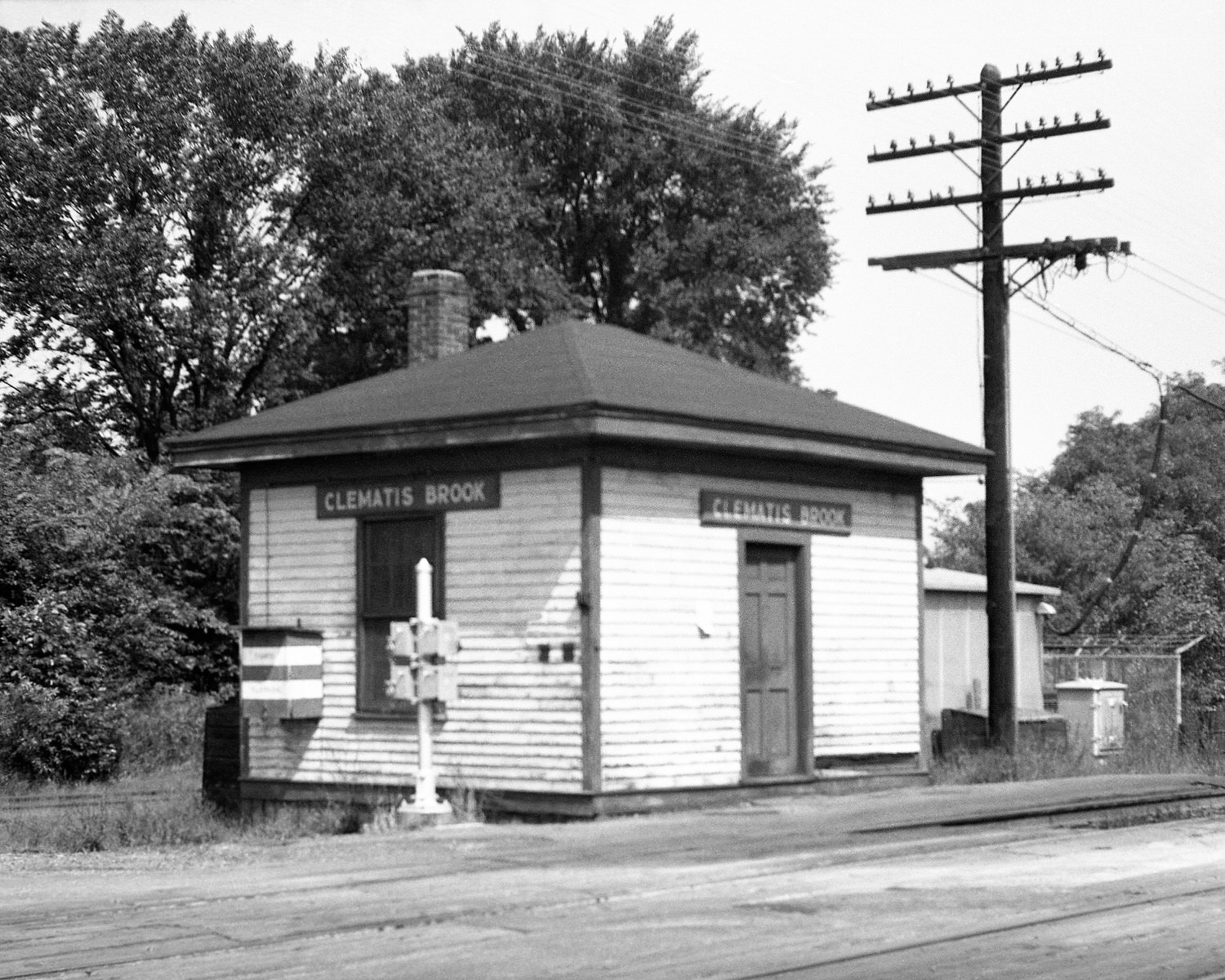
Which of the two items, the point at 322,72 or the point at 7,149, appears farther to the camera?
the point at 322,72

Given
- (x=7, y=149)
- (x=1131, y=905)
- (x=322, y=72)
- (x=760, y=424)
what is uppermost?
(x=322, y=72)

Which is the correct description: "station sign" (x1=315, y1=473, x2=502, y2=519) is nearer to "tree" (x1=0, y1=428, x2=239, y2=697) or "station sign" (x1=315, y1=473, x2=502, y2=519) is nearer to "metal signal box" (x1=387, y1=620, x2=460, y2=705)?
"metal signal box" (x1=387, y1=620, x2=460, y2=705)

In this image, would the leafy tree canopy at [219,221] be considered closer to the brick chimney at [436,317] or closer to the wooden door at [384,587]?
the brick chimney at [436,317]

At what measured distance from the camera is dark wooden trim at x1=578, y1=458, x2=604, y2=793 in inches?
650

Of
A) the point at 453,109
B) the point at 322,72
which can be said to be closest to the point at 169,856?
the point at 322,72

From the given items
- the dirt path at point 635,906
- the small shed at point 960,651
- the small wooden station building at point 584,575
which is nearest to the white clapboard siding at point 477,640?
the small wooden station building at point 584,575

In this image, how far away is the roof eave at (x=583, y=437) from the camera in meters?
16.4

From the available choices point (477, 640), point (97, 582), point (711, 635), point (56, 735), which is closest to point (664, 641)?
point (711, 635)

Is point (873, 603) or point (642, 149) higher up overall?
point (642, 149)

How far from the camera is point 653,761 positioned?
17016 millimetres

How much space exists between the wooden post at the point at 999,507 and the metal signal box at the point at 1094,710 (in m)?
3.53

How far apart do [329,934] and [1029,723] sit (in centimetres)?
1718

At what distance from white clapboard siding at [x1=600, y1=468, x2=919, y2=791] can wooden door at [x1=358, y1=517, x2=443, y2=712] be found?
220 centimetres

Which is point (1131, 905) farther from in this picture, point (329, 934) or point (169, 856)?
point (169, 856)
